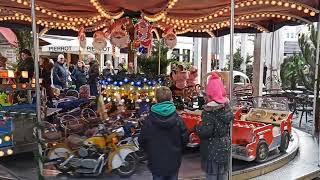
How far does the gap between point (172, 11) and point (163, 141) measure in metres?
5.17

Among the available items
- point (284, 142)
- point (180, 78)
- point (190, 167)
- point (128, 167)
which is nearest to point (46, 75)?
point (180, 78)

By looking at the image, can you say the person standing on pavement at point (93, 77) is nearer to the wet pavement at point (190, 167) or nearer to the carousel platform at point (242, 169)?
the wet pavement at point (190, 167)

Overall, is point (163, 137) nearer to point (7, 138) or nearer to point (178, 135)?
point (178, 135)

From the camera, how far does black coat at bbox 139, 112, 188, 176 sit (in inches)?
142

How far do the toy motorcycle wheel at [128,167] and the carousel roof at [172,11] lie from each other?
2.96 meters

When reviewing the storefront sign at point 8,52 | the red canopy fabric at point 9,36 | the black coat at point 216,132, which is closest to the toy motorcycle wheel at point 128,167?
the black coat at point 216,132

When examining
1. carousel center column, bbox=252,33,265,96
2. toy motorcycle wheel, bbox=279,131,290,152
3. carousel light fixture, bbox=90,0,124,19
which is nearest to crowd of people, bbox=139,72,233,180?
toy motorcycle wheel, bbox=279,131,290,152

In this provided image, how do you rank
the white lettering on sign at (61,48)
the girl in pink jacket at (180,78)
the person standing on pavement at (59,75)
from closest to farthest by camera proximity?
1. the girl in pink jacket at (180,78)
2. the person standing on pavement at (59,75)
3. the white lettering on sign at (61,48)

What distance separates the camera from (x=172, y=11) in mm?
8281

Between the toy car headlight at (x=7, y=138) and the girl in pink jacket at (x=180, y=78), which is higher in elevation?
the girl in pink jacket at (x=180, y=78)

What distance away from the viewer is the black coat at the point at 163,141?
142 inches

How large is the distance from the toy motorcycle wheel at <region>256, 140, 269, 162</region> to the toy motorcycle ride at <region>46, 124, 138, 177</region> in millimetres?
1800

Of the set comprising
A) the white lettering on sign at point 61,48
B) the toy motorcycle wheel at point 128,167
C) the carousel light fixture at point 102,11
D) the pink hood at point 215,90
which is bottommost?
the toy motorcycle wheel at point 128,167

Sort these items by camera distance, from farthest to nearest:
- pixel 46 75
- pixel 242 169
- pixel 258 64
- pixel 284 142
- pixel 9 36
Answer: pixel 9 36
pixel 258 64
pixel 46 75
pixel 284 142
pixel 242 169
